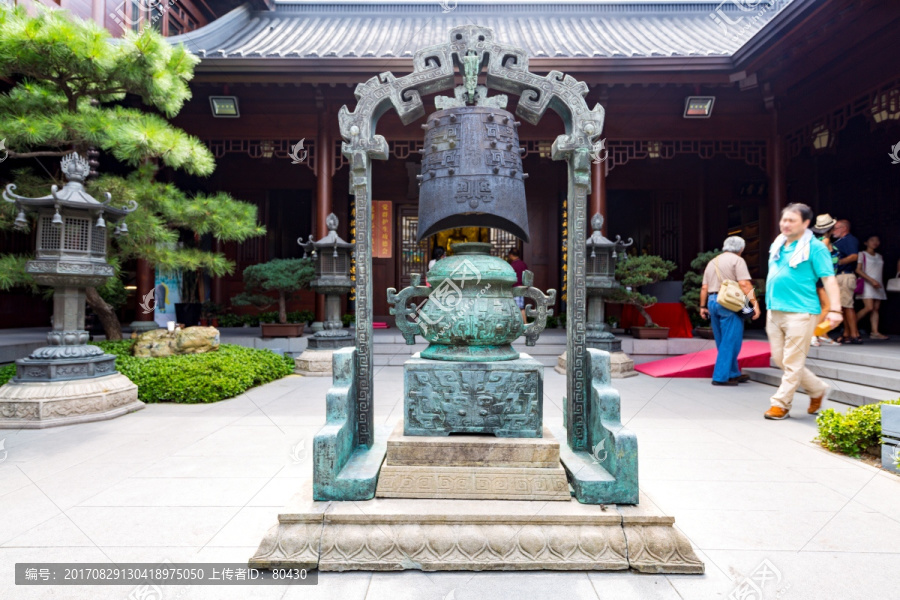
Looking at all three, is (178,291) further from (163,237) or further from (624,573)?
(624,573)

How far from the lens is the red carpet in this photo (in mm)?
6633

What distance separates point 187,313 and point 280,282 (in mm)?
2854

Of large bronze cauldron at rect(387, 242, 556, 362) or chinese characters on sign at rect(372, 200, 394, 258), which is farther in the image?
chinese characters on sign at rect(372, 200, 394, 258)

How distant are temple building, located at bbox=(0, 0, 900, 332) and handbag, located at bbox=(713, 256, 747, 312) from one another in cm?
253

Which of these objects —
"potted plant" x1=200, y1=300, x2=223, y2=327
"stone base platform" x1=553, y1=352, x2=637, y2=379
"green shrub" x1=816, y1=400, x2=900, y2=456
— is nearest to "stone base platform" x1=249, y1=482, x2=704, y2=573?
"green shrub" x1=816, y1=400, x2=900, y2=456

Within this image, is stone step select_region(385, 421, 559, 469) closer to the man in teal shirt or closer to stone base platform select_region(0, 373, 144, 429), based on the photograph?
the man in teal shirt

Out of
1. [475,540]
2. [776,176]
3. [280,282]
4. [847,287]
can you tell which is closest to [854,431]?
[475,540]

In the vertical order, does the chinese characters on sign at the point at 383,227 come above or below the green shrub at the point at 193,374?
above

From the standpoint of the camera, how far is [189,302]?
32.1 ft

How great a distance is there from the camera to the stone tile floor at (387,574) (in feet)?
6.00

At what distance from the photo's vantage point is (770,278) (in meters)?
4.30

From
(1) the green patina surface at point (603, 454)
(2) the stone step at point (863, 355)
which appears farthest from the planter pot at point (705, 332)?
(1) the green patina surface at point (603, 454)

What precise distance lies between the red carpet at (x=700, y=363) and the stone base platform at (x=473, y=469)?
16.7ft

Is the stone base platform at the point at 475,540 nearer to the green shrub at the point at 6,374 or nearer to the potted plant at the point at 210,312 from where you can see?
the green shrub at the point at 6,374
